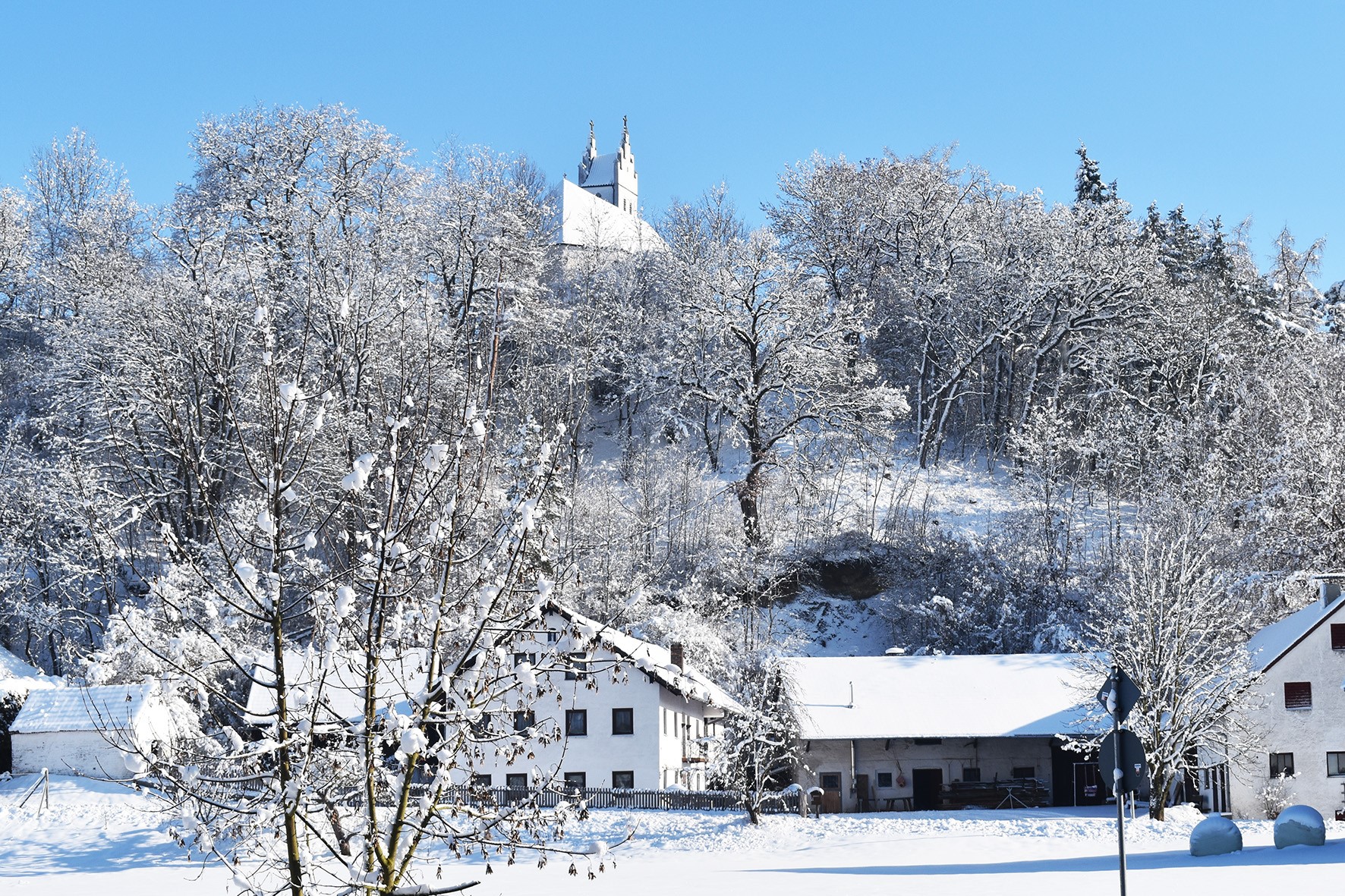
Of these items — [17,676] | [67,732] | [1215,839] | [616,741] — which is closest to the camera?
[1215,839]

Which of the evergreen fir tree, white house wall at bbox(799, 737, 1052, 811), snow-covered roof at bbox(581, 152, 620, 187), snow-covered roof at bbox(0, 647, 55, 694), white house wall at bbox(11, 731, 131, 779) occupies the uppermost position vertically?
snow-covered roof at bbox(581, 152, 620, 187)

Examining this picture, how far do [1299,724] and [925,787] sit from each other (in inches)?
423

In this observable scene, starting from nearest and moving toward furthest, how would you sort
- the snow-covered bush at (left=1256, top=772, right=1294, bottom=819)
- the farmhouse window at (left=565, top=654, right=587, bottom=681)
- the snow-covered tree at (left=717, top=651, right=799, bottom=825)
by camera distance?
the farmhouse window at (left=565, top=654, right=587, bottom=681)
the snow-covered tree at (left=717, top=651, right=799, bottom=825)
the snow-covered bush at (left=1256, top=772, right=1294, bottom=819)

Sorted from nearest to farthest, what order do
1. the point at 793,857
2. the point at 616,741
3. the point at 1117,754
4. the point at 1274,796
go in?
1. the point at 1117,754
2. the point at 793,857
3. the point at 1274,796
4. the point at 616,741

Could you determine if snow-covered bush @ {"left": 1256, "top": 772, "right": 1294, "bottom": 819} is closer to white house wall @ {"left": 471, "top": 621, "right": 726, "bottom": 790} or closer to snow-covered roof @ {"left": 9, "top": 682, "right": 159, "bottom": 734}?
white house wall @ {"left": 471, "top": 621, "right": 726, "bottom": 790}

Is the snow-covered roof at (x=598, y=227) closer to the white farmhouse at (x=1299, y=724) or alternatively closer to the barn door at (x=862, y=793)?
the barn door at (x=862, y=793)

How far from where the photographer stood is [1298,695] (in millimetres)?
34625

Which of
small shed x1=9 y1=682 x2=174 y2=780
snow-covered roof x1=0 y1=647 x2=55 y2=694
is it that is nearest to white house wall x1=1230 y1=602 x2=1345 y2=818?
small shed x1=9 y1=682 x2=174 y2=780

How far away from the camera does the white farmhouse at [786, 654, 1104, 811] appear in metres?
37.6

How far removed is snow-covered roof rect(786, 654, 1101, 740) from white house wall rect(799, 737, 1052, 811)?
1008 mm

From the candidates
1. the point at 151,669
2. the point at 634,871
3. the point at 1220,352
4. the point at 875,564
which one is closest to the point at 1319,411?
the point at 1220,352

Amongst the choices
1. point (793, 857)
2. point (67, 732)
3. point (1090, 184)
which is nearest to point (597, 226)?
point (1090, 184)

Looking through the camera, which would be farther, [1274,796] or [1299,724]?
[1299,724]

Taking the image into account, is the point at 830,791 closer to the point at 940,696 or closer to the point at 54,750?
the point at 940,696
